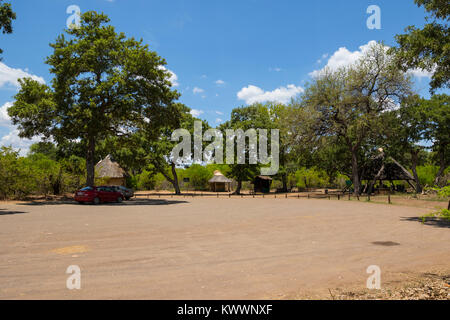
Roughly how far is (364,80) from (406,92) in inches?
189

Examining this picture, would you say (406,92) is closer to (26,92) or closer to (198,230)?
(198,230)

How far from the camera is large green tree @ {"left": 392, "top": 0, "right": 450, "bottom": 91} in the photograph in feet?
46.9

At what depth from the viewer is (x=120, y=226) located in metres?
12.7

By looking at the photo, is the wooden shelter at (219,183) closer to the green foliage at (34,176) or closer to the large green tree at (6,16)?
the green foliage at (34,176)

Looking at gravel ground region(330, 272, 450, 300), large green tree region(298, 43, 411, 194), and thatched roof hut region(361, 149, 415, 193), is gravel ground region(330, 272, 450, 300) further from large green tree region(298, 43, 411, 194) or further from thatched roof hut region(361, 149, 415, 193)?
thatched roof hut region(361, 149, 415, 193)

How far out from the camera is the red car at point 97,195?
24953 millimetres

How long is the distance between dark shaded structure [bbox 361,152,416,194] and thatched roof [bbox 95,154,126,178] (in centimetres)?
3729

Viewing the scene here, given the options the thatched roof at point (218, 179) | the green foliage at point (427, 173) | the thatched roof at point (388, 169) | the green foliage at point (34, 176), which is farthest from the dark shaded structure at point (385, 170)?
the green foliage at point (34, 176)

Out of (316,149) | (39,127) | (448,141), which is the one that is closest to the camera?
(39,127)

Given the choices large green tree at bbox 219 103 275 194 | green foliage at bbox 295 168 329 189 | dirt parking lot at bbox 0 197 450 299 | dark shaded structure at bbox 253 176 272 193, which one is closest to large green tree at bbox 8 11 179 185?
dirt parking lot at bbox 0 197 450 299

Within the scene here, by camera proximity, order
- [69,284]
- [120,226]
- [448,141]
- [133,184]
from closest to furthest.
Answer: [69,284] → [120,226] → [448,141] → [133,184]

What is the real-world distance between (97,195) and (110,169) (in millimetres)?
24579

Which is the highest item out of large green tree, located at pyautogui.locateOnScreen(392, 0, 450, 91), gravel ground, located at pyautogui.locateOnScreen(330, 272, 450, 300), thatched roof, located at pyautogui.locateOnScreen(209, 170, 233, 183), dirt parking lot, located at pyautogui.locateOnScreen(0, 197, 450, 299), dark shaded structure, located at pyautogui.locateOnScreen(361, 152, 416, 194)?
large green tree, located at pyautogui.locateOnScreen(392, 0, 450, 91)
